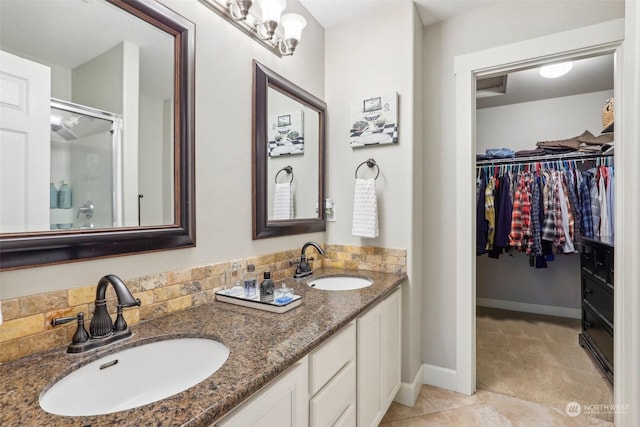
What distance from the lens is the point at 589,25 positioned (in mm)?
1773

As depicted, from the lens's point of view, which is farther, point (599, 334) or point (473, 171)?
point (599, 334)

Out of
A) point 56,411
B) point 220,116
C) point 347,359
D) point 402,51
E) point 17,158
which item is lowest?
point 347,359

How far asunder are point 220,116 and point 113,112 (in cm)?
46

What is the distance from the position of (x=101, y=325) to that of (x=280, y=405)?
0.56 metres

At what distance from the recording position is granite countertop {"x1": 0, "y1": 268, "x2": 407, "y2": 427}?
0.61 metres

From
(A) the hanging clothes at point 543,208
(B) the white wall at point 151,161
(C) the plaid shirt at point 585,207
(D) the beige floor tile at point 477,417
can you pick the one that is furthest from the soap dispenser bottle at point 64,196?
(C) the plaid shirt at point 585,207

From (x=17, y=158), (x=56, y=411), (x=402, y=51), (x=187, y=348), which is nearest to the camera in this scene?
(x=56, y=411)

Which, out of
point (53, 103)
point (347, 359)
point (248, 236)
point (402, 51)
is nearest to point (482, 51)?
point (402, 51)

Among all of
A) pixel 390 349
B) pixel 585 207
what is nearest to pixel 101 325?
pixel 390 349

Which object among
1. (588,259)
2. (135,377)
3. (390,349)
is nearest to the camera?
(135,377)

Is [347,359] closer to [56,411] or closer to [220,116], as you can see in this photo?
[56,411]

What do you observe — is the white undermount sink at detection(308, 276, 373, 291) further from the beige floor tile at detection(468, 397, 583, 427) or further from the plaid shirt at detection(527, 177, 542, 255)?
the plaid shirt at detection(527, 177, 542, 255)

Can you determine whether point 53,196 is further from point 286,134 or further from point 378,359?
point 378,359

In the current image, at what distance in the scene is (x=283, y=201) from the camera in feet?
6.07
